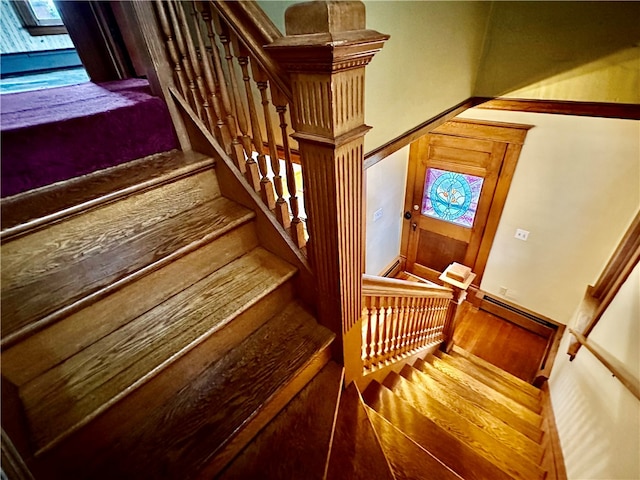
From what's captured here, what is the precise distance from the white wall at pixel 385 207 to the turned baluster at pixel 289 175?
2.26 meters

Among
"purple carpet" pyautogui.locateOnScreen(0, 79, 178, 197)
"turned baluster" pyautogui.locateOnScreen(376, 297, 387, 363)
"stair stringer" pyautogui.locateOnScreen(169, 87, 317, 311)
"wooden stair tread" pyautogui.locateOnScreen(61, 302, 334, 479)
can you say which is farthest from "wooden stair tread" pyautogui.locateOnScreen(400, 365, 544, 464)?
"purple carpet" pyautogui.locateOnScreen(0, 79, 178, 197)

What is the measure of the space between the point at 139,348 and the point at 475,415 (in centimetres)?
220

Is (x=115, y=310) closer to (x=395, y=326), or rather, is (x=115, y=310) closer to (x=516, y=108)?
(x=395, y=326)

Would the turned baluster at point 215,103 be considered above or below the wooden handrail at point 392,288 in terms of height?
above

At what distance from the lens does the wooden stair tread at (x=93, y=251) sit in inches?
35.9

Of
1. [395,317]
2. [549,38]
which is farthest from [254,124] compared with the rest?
[549,38]

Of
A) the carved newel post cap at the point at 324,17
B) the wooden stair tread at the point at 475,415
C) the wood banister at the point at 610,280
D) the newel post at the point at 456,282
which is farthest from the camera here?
the newel post at the point at 456,282

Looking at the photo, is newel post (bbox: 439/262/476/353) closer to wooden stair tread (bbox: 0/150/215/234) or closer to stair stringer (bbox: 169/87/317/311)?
stair stringer (bbox: 169/87/317/311)

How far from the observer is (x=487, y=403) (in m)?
2.36

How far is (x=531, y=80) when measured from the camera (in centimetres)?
183

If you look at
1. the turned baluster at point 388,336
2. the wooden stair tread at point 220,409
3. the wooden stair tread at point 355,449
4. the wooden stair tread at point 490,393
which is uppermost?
the wooden stair tread at point 220,409

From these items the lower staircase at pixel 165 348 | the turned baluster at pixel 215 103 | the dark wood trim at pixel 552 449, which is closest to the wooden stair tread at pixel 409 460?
the lower staircase at pixel 165 348

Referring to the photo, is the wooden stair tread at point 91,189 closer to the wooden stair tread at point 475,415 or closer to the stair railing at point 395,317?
the stair railing at point 395,317

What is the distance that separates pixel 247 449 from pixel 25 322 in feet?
2.51
